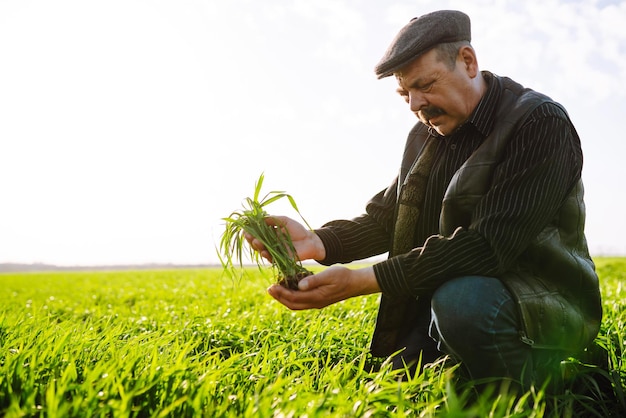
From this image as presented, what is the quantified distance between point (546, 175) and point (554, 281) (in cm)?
48

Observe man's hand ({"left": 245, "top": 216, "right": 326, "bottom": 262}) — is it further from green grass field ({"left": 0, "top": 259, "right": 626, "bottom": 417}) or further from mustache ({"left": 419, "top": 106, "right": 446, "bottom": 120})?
mustache ({"left": 419, "top": 106, "right": 446, "bottom": 120})

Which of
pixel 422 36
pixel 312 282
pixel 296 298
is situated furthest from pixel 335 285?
pixel 422 36

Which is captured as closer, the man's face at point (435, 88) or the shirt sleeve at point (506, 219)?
the shirt sleeve at point (506, 219)

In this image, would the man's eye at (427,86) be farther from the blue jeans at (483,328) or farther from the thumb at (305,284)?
the thumb at (305,284)

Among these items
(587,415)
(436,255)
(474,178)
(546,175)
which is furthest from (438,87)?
(587,415)

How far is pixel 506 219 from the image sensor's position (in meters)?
2.29

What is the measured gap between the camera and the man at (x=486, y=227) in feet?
7.52

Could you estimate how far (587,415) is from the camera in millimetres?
2621

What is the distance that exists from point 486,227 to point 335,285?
0.65 m

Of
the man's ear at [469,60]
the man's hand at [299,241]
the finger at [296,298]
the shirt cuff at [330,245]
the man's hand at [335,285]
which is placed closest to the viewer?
the man's hand at [335,285]

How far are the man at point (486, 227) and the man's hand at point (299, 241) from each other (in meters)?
0.02

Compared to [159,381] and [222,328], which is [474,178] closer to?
[159,381]

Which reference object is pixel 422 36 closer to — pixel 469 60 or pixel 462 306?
pixel 469 60

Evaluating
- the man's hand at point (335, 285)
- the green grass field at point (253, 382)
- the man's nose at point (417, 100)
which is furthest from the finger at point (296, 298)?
the man's nose at point (417, 100)
